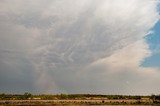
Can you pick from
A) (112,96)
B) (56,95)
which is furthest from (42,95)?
(112,96)

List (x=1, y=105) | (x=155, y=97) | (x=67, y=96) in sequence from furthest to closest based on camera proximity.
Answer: (x=67, y=96) → (x=155, y=97) → (x=1, y=105)

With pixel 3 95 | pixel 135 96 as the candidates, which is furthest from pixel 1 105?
pixel 135 96

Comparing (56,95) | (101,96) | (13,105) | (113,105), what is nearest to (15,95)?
(56,95)

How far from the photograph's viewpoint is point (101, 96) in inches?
7028

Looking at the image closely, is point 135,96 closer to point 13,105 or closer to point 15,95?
point 15,95

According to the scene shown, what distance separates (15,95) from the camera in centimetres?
17850

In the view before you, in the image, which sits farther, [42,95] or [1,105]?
[42,95]

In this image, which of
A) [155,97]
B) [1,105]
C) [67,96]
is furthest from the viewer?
[67,96]

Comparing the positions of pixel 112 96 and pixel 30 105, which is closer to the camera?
pixel 30 105

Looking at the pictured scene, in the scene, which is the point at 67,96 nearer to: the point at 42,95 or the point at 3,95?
the point at 42,95

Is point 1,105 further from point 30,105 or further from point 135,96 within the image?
point 135,96

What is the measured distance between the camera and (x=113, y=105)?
130750 millimetres

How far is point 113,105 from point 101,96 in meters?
47.8

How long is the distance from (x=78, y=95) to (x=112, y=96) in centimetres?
1730
